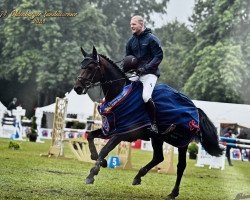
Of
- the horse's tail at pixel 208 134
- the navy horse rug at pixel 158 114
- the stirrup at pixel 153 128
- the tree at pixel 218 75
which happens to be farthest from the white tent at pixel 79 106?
the stirrup at pixel 153 128

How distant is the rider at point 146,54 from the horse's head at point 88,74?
0.62 meters

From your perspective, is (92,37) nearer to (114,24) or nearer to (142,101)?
(114,24)

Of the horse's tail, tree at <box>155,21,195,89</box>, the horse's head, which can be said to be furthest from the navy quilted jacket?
tree at <box>155,21,195,89</box>

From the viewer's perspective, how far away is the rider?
35.5 feet

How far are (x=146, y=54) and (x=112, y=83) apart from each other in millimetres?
808

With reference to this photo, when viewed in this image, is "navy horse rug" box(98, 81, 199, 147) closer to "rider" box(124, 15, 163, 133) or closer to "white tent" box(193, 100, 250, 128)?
"rider" box(124, 15, 163, 133)

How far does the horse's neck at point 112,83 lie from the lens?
10766mm

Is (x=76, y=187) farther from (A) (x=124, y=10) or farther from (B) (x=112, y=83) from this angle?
(A) (x=124, y=10)

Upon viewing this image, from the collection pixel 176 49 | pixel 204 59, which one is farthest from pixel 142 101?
pixel 176 49

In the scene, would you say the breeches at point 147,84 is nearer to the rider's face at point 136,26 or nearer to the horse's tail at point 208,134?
the rider's face at point 136,26

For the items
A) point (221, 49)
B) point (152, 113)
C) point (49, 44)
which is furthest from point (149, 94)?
point (49, 44)

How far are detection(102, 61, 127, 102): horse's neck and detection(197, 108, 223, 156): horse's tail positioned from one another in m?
1.91

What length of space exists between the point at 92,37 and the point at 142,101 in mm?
45458

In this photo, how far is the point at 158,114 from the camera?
11008mm
